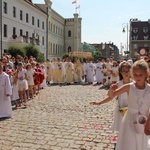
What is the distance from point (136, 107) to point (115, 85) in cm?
58

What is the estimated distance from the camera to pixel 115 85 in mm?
4152

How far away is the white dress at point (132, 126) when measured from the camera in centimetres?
365

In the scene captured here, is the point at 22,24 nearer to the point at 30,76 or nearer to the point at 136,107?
the point at 30,76

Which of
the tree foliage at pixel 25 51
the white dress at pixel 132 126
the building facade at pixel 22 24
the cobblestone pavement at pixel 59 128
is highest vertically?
the building facade at pixel 22 24

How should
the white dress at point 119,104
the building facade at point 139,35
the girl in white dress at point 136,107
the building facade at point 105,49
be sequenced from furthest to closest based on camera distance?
the building facade at point 105,49, the building facade at point 139,35, the white dress at point 119,104, the girl in white dress at point 136,107

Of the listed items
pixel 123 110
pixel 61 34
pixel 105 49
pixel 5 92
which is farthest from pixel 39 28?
pixel 105 49

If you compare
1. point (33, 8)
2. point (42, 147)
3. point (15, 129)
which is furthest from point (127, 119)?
point (33, 8)

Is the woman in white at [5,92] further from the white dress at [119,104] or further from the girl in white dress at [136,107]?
the girl in white dress at [136,107]

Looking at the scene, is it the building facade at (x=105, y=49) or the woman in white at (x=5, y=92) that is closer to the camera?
the woman in white at (x=5, y=92)

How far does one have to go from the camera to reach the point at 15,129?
694cm

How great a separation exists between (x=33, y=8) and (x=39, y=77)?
3754 cm

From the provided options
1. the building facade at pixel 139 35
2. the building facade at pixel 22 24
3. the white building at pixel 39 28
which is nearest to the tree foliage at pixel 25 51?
the building facade at pixel 22 24

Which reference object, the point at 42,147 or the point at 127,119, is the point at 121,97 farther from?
the point at 42,147

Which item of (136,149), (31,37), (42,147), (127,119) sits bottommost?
(42,147)
